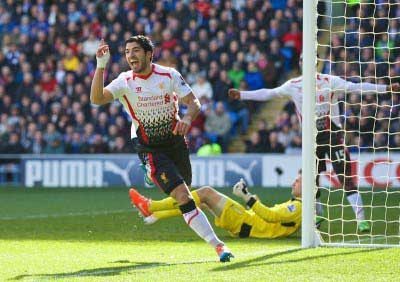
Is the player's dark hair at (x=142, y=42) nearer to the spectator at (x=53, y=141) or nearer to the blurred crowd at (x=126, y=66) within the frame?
the blurred crowd at (x=126, y=66)

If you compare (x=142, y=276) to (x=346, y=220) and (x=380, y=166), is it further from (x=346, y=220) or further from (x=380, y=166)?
(x=380, y=166)

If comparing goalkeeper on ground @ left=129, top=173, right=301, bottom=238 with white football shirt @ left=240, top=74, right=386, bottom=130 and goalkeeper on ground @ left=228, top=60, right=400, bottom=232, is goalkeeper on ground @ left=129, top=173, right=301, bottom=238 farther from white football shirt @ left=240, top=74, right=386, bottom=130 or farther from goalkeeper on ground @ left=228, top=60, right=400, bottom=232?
white football shirt @ left=240, top=74, right=386, bottom=130

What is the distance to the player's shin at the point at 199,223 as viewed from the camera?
31.4 feet

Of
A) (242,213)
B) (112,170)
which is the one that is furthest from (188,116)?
(112,170)

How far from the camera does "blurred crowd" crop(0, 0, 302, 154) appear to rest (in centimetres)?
2403

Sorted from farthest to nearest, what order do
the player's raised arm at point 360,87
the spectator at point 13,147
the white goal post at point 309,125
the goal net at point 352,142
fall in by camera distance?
the spectator at point 13,147
the player's raised arm at point 360,87
the goal net at point 352,142
the white goal post at point 309,125

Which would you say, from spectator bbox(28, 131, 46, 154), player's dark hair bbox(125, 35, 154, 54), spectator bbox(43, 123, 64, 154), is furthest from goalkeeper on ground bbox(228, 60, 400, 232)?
spectator bbox(28, 131, 46, 154)

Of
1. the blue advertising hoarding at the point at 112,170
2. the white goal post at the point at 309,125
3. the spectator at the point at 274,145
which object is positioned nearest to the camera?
the white goal post at the point at 309,125

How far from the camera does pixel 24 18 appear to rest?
27500 mm

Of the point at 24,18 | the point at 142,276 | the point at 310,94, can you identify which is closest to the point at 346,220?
the point at 310,94

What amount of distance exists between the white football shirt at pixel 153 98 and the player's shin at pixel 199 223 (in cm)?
78

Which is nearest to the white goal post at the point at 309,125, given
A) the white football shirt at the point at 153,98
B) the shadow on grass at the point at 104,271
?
the white football shirt at the point at 153,98

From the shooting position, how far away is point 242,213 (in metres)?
11.6

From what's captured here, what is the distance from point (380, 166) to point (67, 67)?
875cm
